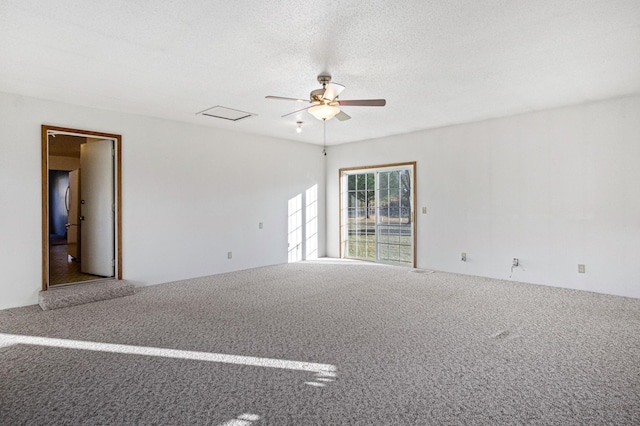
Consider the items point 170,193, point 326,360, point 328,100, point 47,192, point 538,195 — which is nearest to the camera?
point 326,360

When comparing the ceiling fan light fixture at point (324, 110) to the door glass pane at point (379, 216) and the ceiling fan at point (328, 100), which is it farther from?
the door glass pane at point (379, 216)

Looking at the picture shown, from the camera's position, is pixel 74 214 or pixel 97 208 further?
pixel 74 214

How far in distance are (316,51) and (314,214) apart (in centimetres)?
515

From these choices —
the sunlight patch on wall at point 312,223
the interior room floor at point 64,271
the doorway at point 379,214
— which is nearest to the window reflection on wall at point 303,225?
the sunlight patch on wall at point 312,223

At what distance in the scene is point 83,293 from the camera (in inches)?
175

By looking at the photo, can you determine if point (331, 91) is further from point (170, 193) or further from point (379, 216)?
Result: point (379, 216)

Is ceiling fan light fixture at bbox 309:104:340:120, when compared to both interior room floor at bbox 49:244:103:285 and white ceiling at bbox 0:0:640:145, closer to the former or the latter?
white ceiling at bbox 0:0:640:145

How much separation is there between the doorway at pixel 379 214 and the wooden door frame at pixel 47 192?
4515 mm

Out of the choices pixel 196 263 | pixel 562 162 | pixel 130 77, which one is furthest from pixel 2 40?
pixel 562 162

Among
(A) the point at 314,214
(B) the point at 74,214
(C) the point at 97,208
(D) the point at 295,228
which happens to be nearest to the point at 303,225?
(D) the point at 295,228

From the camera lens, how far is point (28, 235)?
4414 mm

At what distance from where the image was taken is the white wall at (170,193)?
14.2ft

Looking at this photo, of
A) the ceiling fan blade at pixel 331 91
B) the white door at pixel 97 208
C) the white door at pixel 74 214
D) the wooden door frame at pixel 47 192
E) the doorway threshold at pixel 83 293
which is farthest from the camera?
the white door at pixel 74 214

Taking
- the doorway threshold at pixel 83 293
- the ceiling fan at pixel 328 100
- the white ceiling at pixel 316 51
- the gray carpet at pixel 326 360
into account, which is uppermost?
the white ceiling at pixel 316 51
